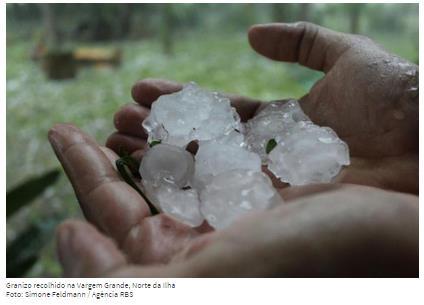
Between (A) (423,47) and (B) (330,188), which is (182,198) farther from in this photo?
(A) (423,47)

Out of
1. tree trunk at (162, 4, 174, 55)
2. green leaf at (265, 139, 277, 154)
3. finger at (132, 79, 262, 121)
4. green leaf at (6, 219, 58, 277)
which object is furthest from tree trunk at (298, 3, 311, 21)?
green leaf at (6, 219, 58, 277)

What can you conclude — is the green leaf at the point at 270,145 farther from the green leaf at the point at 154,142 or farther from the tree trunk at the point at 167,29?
the tree trunk at the point at 167,29

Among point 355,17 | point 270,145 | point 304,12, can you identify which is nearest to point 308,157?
point 270,145

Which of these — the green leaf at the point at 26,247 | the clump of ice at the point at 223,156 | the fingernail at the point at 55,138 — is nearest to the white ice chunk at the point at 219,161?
the clump of ice at the point at 223,156

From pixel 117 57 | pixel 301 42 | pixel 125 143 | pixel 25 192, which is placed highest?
pixel 301 42

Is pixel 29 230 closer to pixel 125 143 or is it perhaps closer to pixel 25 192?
pixel 25 192
